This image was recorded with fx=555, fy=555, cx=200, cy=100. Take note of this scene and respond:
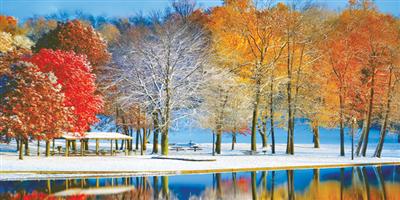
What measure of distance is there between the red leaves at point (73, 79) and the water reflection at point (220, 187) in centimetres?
1800

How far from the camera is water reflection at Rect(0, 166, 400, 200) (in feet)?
80.9

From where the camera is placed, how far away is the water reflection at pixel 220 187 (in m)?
24.7

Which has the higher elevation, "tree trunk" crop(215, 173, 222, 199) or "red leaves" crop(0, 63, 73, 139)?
"red leaves" crop(0, 63, 73, 139)

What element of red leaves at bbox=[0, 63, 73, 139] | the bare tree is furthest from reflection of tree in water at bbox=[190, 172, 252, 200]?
red leaves at bbox=[0, 63, 73, 139]

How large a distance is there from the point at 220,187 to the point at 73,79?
80.8 ft

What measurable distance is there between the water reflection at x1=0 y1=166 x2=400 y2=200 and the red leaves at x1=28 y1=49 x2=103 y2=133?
18.0m

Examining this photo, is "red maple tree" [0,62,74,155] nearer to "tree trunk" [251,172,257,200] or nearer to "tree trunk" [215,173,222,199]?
"tree trunk" [215,173,222,199]

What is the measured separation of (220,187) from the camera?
28047 millimetres

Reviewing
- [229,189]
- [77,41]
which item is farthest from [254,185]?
[77,41]

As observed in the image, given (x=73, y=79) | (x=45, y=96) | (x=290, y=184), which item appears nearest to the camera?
(x=290, y=184)

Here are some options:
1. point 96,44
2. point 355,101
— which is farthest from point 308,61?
point 96,44

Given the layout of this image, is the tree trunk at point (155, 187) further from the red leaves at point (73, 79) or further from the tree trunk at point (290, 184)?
the red leaves at point (73, 79)

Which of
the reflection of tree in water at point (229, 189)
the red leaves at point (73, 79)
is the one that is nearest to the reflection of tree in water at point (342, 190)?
the reflection of tree in water at point (229, 189)

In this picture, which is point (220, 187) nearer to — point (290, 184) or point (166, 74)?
point (290, 184)
